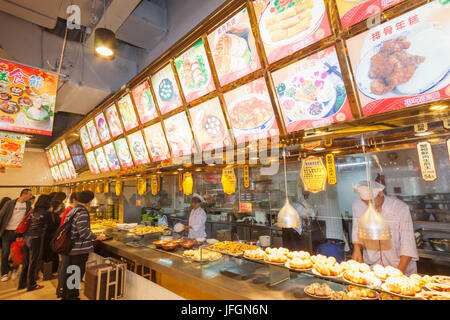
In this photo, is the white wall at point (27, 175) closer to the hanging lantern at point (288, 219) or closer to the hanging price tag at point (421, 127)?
the hanging lantern at point (288, 219)

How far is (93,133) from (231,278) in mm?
7090

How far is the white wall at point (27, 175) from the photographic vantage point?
494 inches

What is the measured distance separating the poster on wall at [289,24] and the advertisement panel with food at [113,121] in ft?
15.8

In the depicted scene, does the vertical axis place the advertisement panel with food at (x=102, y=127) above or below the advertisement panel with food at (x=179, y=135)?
above

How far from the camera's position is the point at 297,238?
20.4 ft

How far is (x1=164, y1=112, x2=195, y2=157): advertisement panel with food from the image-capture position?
4.43 meters

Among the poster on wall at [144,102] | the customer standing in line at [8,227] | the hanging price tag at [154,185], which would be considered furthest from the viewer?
the customer standing in line at [8,227]

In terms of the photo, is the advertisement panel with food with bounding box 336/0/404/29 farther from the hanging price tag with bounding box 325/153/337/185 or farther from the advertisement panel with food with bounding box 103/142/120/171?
the advertisement panel with food with bounding box 103/142/120/171

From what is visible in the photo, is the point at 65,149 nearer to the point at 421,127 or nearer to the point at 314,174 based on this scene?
the point at 314,174

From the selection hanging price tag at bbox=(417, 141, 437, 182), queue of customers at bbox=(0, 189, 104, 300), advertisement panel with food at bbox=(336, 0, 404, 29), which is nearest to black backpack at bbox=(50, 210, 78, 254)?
queue of customers at bbox=(0, 189, 104, 300)

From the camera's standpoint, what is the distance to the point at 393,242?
3434 millimetres

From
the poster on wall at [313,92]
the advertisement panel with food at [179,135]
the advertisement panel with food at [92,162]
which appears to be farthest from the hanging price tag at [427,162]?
the advertisement panel with food at [92,162]

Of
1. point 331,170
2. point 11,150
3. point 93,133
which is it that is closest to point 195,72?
point 331,170

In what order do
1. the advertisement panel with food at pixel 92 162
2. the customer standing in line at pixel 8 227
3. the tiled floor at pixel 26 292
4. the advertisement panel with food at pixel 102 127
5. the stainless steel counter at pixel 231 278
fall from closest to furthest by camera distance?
1. the stainless steel counter at pixel 231 278
2. the tiled floor at pixel 26 292
3. the customer standing in line at pixel 8 227
4. the advertisement panel with food at pixel 102 127
5. the advertisement panel with food at pixel 92 162
